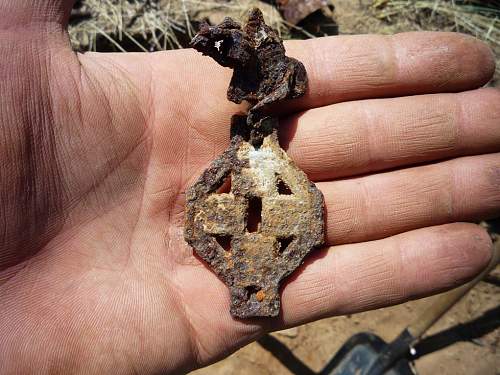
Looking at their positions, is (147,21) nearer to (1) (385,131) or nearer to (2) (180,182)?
(2) (180,182)

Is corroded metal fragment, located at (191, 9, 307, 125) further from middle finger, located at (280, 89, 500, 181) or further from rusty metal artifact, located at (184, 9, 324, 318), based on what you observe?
middle finger, located at (280, 89, 500, 181)

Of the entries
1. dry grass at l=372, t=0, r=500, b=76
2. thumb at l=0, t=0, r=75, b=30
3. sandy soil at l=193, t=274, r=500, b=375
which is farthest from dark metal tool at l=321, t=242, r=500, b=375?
thumb at l=0, t=0, r=75, b=30

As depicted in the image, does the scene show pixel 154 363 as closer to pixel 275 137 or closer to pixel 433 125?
pixel 275 137

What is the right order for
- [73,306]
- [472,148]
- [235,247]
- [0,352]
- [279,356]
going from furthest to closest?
[279,356]
[472,148]
[235,247]
[73,306]
[0,352]

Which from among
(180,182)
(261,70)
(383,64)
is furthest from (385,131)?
(180,182)

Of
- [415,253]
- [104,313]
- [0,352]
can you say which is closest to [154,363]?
[104,313]

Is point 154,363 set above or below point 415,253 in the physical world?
below
